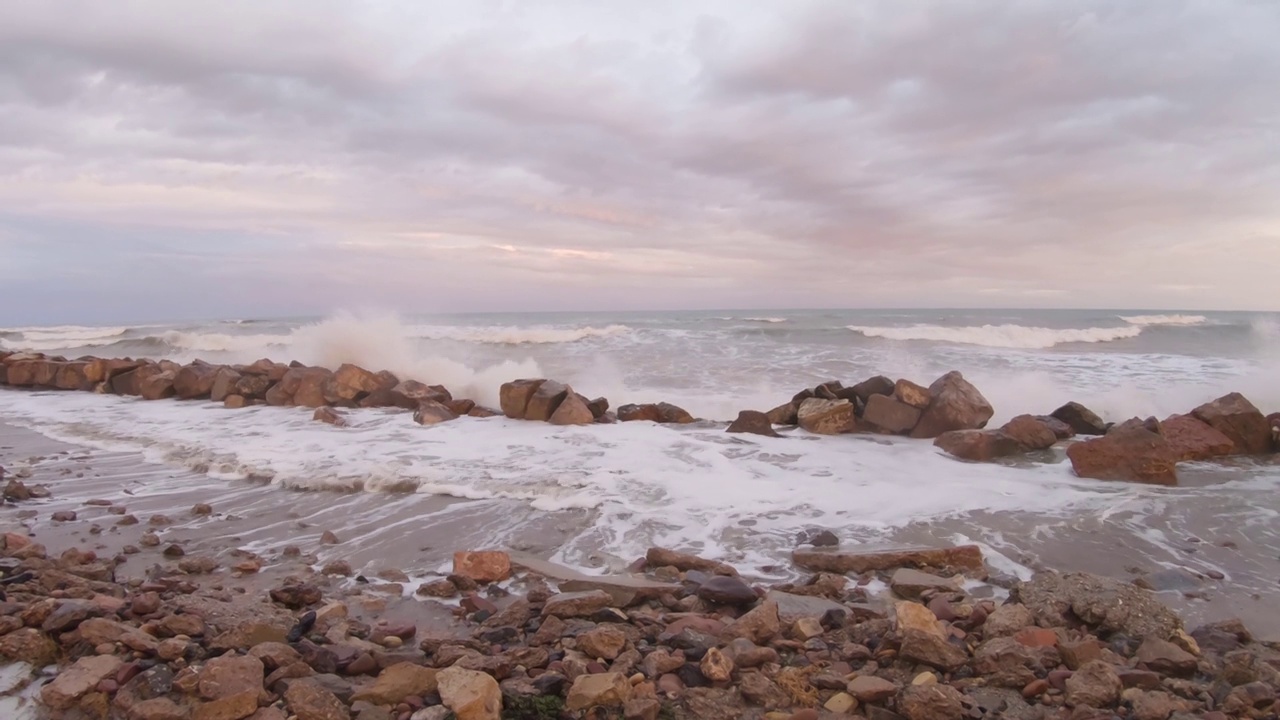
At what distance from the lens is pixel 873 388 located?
8781 millimetres

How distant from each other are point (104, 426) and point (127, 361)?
422cm

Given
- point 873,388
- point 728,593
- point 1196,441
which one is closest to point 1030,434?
point 1196,441

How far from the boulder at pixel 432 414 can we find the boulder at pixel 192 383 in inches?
170

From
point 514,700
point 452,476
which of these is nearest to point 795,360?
point 452,476

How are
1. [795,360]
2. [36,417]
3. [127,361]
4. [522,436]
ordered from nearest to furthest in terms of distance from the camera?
[522,436], [36,417], [127,361], [795,360]

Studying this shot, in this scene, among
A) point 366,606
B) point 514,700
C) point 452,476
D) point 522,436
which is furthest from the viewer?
point 522,436

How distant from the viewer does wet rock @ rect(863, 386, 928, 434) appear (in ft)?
27.2

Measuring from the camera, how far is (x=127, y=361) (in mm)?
12836

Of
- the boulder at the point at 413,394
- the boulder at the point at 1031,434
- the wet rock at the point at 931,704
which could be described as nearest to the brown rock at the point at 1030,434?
the boulder at the point at 1031,434

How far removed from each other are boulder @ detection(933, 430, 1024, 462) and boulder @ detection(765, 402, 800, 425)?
1870 mm

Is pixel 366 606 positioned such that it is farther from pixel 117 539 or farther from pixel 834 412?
pixel 834 412

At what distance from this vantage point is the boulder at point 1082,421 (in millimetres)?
8375

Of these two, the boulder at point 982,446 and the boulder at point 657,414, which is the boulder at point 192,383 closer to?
the boulder at point 657,414

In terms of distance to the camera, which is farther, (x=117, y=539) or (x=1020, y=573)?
(x=117, y=539)
